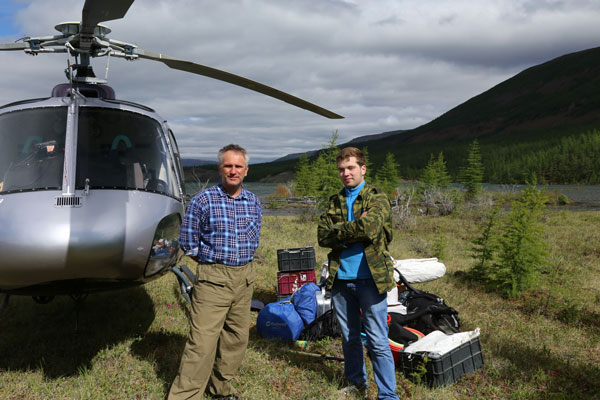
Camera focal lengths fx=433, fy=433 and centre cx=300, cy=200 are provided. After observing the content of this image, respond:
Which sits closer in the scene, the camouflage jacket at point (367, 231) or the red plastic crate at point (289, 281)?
the camouflage jacket at point (367, 231)

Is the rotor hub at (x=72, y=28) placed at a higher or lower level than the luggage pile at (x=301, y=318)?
higher

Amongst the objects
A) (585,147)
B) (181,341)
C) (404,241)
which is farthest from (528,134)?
(181,341)

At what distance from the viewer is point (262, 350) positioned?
4766mm

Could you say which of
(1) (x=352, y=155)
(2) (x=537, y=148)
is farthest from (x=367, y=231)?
(2) (x=537, y=148)

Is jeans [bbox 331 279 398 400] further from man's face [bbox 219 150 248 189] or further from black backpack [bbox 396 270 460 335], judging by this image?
black backpack [bbox 396 270 460 335]

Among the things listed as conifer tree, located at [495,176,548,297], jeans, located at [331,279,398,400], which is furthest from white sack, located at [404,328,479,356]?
conifer tree, located at [495,176,548,297]

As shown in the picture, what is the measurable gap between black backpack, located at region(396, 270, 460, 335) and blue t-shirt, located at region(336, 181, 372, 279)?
177 cm

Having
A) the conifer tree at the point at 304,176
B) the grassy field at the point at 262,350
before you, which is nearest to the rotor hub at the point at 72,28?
the grassy field at the point at 262,350

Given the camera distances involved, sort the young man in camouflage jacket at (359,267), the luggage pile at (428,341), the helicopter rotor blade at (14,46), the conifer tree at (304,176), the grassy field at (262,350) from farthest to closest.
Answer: the conifer tree at (304,176), the helicopter rotor blade at (14,46), the luggage pile at (428,341), the grassy field at (262,350), the young man in camouflage jacket at (359,267)

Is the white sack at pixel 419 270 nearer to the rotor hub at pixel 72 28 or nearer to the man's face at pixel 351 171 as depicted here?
the man's face at pixel 351 171

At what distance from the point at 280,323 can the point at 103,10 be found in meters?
3.71

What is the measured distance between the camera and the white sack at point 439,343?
13.7 ft

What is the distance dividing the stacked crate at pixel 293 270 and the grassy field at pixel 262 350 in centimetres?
48

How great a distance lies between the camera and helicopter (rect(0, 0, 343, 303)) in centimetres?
304
